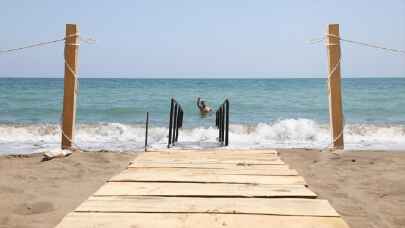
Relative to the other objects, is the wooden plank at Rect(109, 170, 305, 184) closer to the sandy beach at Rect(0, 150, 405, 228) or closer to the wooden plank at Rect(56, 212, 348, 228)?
the wooden plank at Rect(56, 212, 348, 228)

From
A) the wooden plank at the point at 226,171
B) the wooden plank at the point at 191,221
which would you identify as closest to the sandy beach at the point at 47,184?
the wooden plank at the point at 226,171

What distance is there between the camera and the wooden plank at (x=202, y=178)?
287cm

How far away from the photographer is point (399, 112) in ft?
80.5

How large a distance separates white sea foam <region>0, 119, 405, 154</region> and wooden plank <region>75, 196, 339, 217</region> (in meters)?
10.2

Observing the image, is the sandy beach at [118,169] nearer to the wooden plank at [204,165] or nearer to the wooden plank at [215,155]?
the wooden plank at [215,155]

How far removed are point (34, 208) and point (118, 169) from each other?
2237mm

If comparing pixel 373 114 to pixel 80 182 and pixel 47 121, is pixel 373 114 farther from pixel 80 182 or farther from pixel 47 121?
pixel 80 182

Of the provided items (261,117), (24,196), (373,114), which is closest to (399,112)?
(373,114)

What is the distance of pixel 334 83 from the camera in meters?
6.91

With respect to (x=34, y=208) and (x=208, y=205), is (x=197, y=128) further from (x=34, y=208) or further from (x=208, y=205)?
(x=208, y=205)

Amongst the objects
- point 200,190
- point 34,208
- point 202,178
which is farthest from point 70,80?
point 200,190

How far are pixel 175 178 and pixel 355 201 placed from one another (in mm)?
3144

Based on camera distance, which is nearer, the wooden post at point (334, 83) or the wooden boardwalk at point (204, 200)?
the wooden boardwalk at point (204, 200)

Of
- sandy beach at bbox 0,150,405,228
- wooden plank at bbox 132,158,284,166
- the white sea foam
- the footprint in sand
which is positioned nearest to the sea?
the white sea foam
